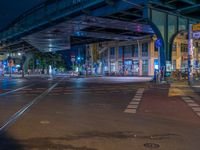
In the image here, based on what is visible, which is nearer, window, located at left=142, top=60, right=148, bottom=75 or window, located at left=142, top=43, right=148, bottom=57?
window, located at left=142, top=43, right=148, bottom=57

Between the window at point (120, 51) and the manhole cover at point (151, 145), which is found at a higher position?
the window at point (120, 51)

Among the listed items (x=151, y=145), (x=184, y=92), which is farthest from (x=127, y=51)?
(x=151, y=145)

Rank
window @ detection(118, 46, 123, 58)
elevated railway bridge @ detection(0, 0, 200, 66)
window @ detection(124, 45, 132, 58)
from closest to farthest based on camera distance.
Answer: elevated railway bridge @ detection(0, 0, 200, 66)
window @ detection(124, 45, 132, 58)
window @ detection(118, 46, 123, 58)

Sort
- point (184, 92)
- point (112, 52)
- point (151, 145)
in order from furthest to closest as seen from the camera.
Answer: point (112, 52)
point (184, 92)
point (151, 145)

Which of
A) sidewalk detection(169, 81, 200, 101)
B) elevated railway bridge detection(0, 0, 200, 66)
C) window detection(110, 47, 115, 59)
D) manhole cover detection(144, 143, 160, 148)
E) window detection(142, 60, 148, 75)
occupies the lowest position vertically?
sidewalk detection(169, 81, 200, 101)

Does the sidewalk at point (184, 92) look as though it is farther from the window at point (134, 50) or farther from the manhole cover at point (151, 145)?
the window at point (134, 50)

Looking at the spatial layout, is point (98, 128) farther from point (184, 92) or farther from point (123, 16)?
point (123, 16)

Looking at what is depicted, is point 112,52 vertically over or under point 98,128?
over

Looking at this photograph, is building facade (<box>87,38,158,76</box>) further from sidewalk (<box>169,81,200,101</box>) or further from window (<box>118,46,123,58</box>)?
sidewalk (<box>169,81,200,101</box>)

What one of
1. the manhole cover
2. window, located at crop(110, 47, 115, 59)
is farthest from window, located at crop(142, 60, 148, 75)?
the manhole cover

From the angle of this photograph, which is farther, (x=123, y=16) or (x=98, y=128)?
(x=123, y=16)

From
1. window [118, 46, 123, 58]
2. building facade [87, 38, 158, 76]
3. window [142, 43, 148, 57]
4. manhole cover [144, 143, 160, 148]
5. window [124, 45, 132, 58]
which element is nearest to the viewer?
manhole cover [144, 143, 160, 148]

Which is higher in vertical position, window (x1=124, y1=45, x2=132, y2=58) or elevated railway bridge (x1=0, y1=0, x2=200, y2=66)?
elevated railway bridge (x1=0, y1=0, x2=200, y2=66)

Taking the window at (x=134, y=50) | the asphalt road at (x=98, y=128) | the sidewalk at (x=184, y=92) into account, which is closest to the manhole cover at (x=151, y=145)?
the asphalt road at (x=98, y=128)
